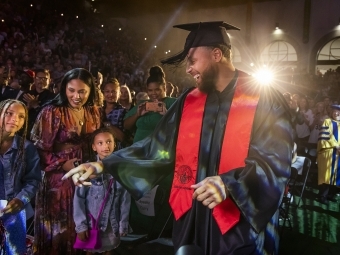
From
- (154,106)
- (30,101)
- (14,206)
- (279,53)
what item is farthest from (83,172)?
(279,53)

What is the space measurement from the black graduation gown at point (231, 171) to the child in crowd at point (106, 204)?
4.25 ft

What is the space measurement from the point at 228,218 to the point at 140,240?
310 centimetres

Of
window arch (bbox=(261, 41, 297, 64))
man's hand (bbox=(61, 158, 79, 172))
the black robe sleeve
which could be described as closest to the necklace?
man's hand (bbox=(61, 158, 79, 172))

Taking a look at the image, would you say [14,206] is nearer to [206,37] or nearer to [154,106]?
[154,106]

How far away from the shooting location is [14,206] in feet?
10.1

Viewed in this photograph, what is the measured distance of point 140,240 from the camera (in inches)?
192

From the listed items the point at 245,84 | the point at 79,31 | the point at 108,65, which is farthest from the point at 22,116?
the point at 79,31

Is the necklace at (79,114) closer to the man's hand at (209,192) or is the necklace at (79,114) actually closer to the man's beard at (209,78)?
the man's beard at (209,78)

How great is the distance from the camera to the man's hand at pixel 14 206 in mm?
3021

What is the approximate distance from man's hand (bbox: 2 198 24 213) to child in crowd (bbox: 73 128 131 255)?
532 millimetres

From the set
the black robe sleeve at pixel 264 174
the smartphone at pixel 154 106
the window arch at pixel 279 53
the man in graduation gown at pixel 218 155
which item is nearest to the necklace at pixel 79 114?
the smartphone at pixel 154 106

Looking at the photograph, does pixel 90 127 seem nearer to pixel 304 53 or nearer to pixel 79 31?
pixel 79 31

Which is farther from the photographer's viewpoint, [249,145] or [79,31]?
[79,31]

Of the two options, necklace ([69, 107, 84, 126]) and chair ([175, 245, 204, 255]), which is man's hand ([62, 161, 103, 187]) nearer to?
chair ([175, 245, 204, 255])
